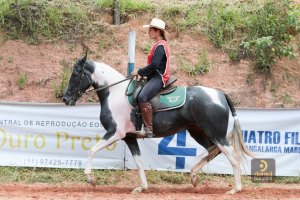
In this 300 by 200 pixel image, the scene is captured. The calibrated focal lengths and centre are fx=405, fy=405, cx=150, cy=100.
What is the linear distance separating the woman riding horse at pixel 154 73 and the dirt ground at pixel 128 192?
1.19m

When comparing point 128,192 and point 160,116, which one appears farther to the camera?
point 128,192

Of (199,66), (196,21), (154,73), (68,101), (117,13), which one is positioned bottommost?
(68,101)

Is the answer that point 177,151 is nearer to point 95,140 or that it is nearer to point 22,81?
point 95,140

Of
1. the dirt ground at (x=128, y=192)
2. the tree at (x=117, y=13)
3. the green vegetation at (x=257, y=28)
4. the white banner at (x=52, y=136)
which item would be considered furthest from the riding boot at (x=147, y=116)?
the tree at (x=117, y=13)

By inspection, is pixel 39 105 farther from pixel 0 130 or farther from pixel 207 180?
pixel 207 180

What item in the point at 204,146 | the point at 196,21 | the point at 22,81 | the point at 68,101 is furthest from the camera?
the point at 196,21

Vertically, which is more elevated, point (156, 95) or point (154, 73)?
point (154, 73)

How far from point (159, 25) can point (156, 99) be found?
137 cm

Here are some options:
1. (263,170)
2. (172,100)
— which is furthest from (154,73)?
(263,170)

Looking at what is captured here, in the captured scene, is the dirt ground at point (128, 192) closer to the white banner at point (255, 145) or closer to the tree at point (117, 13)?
the white banner at point (255, 145)

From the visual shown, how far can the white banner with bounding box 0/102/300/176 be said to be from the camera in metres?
8.84

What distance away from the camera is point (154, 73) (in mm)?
7438

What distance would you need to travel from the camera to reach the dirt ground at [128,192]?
6750 mm

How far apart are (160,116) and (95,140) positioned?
2171 mm
